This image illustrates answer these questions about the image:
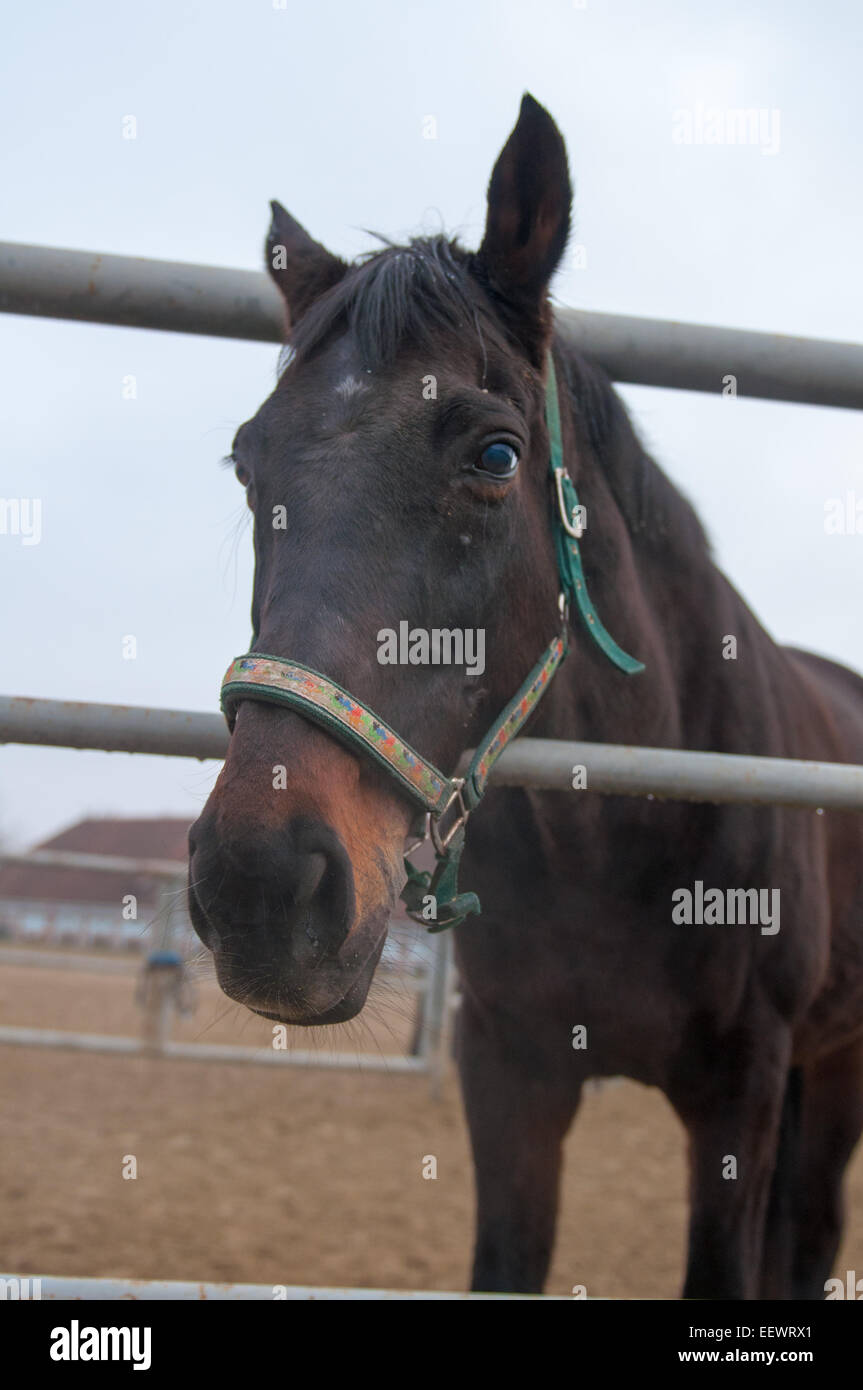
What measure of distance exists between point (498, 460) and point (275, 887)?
789 mm

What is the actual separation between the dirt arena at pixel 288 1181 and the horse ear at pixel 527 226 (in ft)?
5.57

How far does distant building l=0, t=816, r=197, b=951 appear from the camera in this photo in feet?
105

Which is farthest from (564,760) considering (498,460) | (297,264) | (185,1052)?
(185,1052)

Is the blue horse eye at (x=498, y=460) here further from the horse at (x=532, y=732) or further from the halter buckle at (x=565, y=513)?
the halter buckle at (x=565, y=513)

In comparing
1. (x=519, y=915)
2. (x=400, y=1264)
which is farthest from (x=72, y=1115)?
(x=519, y=915)

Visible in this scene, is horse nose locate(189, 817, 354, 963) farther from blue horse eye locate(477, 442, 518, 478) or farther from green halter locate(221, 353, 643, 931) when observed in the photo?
blue horse eye locate(477, 442, 518, 478)

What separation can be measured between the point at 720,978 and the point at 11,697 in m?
1.57

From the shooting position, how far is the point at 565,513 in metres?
1.98

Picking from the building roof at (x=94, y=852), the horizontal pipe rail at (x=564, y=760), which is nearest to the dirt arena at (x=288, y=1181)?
the horizontal pipe rail at (x=564, y=760)

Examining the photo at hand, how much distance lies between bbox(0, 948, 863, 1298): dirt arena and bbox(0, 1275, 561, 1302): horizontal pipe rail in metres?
1.27

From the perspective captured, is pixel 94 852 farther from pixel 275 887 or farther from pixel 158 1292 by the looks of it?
pixel 275 887

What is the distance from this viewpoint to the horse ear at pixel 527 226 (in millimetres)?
1830

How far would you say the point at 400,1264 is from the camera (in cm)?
456

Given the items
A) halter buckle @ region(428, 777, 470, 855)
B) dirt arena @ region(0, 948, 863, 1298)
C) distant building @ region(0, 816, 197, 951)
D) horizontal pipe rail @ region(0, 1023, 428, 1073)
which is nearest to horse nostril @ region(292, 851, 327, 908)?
halter buckle @ region(428, 777, 470, 855)
